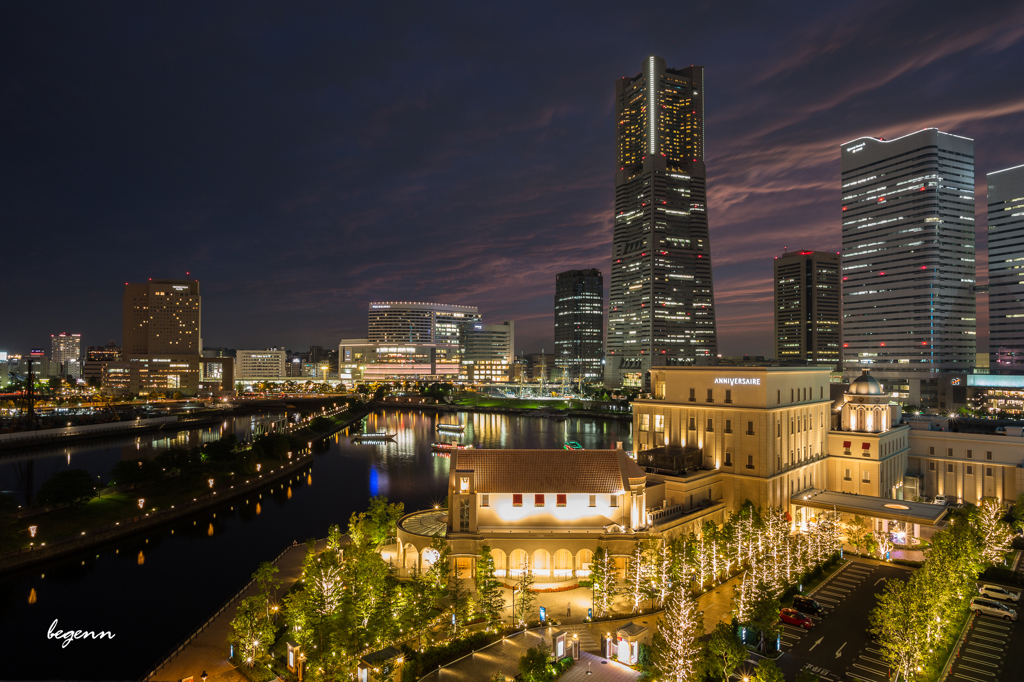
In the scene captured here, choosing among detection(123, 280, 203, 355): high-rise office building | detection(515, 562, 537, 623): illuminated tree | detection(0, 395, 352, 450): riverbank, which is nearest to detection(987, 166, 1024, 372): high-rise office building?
detection(515, 562, 537, 623): illuminated tree

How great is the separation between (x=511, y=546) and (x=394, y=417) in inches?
4108

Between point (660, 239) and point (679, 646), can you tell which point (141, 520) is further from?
point (660, 239)

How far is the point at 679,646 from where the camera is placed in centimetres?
1755

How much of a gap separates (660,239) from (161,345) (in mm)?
149263

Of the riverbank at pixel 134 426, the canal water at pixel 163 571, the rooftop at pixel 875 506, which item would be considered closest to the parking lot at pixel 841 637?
the rooftop at pixel 875 506

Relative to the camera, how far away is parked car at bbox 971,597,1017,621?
78.0 ft

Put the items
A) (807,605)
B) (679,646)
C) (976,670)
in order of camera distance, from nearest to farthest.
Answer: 1. (679,646)
2. (976,670)
3. (807,605)

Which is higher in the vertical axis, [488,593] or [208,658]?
[488,593]

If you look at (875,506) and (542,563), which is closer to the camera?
(542,563)

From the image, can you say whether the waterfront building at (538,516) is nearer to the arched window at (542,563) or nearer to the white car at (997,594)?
the arched window at (542,563)

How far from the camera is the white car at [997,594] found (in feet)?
83.3

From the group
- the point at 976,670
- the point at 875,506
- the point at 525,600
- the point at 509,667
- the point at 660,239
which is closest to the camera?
the point at 509,667

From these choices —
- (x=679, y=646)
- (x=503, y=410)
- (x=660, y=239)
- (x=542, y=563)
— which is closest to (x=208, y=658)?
(x=542, y=563)

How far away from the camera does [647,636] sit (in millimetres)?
21797
